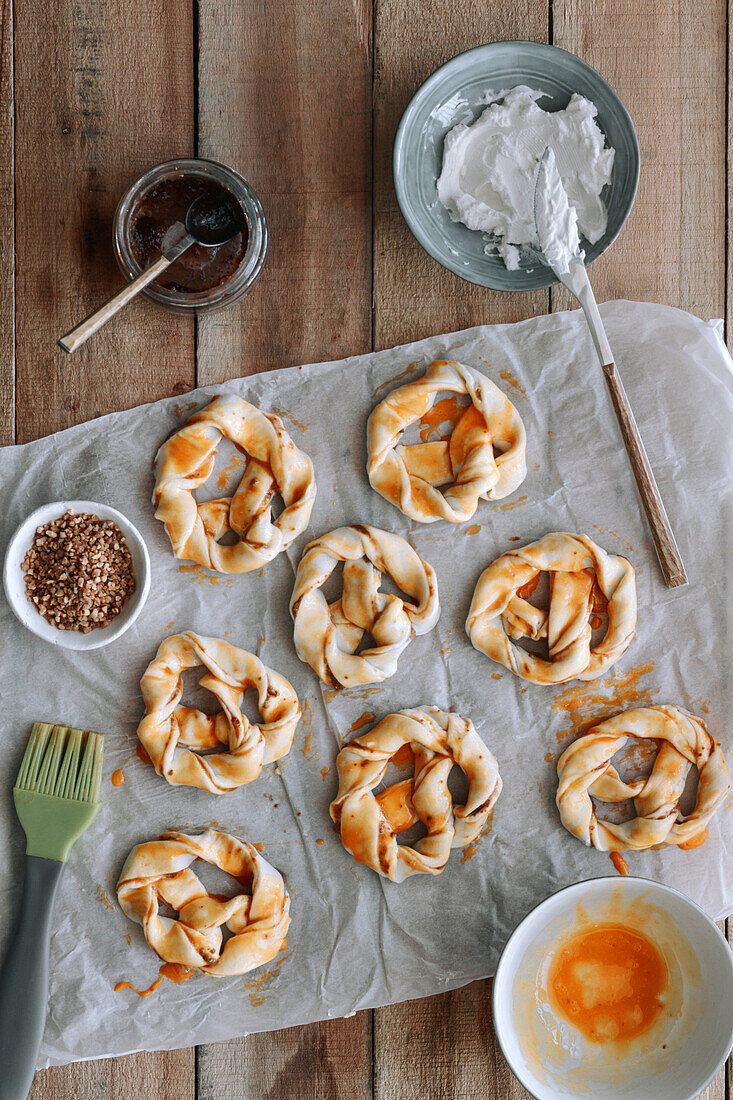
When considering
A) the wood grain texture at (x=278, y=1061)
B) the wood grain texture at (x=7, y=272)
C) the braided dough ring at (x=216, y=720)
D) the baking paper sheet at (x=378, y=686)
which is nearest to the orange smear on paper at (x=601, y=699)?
the baking paper sheet at (x=378, y=686)

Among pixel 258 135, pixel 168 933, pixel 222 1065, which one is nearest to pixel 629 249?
pixel 258 135

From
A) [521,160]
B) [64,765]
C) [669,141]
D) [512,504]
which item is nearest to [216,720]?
[64,765]

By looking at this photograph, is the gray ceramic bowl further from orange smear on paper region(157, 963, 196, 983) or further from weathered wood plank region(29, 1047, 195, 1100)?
weathered wood plank region(29, 1047, 195, 1100)

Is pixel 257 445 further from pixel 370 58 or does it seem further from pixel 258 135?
pixel 370 58

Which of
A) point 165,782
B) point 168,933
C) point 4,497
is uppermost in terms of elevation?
point 4,497

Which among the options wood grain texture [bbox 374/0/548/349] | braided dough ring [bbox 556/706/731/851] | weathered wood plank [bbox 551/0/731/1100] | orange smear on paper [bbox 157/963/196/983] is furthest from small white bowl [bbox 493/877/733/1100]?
wood grain texture [bbox 374/0/548/349]

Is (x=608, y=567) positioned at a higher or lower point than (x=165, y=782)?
higher
